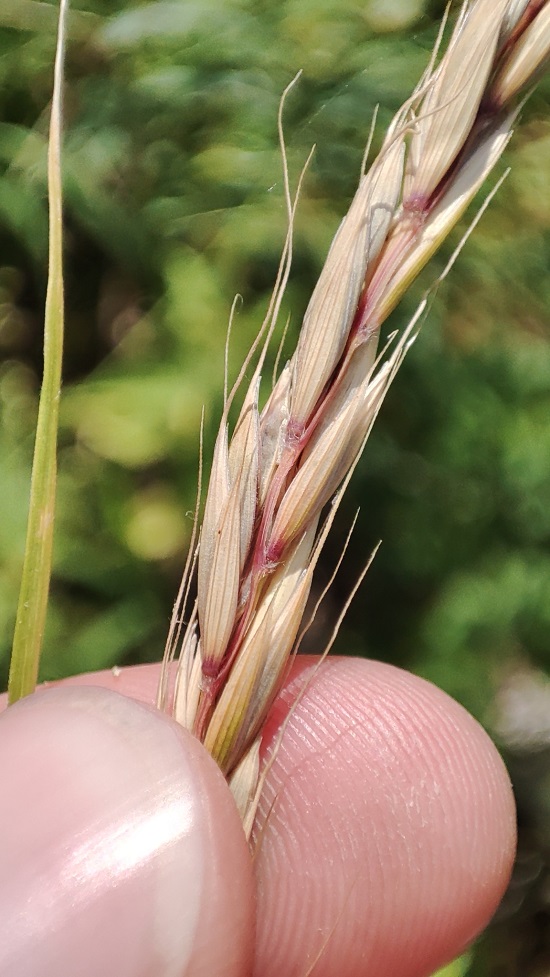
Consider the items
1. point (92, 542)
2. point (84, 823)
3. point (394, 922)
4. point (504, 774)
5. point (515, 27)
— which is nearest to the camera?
point (515, 27)

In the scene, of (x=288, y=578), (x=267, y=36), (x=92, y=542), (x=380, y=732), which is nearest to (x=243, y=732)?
(x=288, y=578)

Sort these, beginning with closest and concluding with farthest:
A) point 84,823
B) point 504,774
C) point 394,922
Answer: point 84,823 < point 394,922 < point 504,774

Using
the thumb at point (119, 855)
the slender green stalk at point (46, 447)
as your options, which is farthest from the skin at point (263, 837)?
the slender green stalk at point (46, 447)

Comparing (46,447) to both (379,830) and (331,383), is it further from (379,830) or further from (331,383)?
(379,830)

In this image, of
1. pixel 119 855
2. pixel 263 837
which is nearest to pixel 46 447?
pixel 119 855

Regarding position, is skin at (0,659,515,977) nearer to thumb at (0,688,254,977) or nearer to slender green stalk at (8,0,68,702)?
thumb at (0,688,254,977)

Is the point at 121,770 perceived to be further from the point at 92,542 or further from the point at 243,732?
the point at 92,542

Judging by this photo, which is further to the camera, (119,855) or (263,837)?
(263,837)

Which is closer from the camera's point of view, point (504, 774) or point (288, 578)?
point (288, 578)
